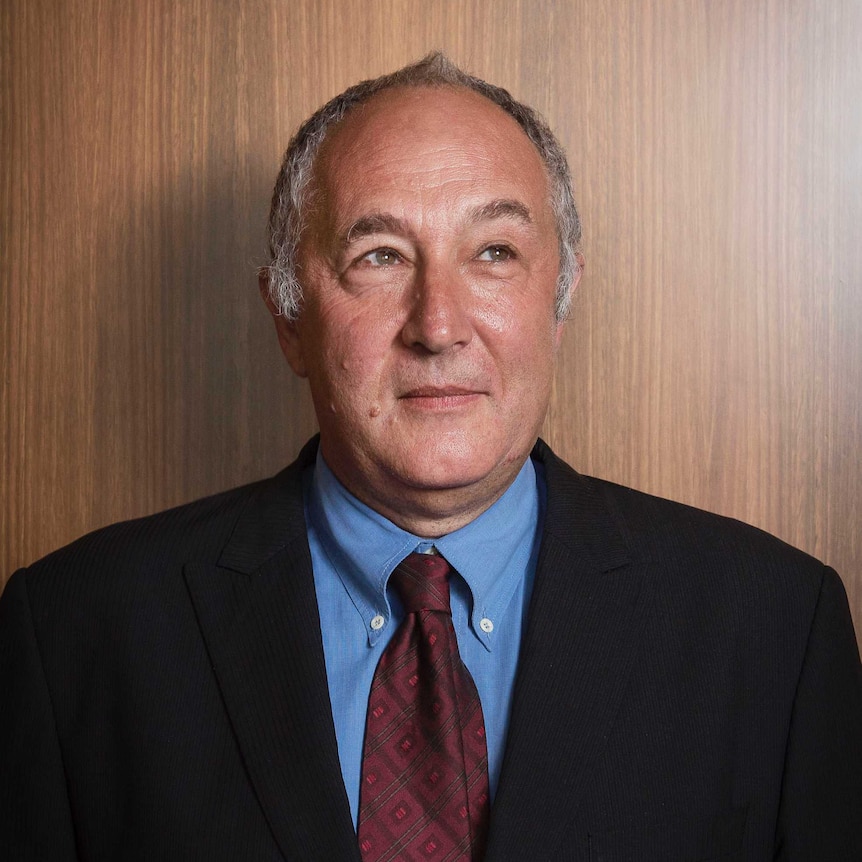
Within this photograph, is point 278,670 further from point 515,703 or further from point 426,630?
point 515,703

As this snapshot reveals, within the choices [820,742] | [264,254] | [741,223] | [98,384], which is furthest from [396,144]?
[820,742]

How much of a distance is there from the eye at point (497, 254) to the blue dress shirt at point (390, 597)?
0.33m

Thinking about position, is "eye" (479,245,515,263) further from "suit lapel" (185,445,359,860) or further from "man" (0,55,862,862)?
"suit lapel" (185,445,359,860)

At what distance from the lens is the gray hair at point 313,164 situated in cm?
161

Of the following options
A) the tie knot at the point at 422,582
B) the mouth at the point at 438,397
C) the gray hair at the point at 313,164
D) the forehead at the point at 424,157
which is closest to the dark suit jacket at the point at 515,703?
the tie knot at the point at 422,582

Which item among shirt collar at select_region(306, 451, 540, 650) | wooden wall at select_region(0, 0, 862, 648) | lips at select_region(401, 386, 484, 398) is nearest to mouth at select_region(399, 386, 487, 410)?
lips at select_region(401, 386, 484, 398)

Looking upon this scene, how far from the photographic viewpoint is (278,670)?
140cm

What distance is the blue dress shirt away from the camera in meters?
1.40

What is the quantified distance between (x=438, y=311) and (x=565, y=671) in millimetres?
493

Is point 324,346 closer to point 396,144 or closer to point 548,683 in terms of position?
point 396,144

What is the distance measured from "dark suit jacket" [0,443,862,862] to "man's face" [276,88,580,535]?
0.17m

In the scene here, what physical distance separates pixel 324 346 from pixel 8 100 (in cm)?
99

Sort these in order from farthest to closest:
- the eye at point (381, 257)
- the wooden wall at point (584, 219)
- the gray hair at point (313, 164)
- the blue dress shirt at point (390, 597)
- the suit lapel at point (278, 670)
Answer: the wooden wall at point (584, 219), the gray hair at point (313, 164), the eye at point (381, 257), the blue dress shirt at point (390, 597), the suit lapel at point (278, 670)

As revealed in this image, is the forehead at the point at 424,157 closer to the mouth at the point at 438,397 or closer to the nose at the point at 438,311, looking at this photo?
the nose at the point at 438,311
